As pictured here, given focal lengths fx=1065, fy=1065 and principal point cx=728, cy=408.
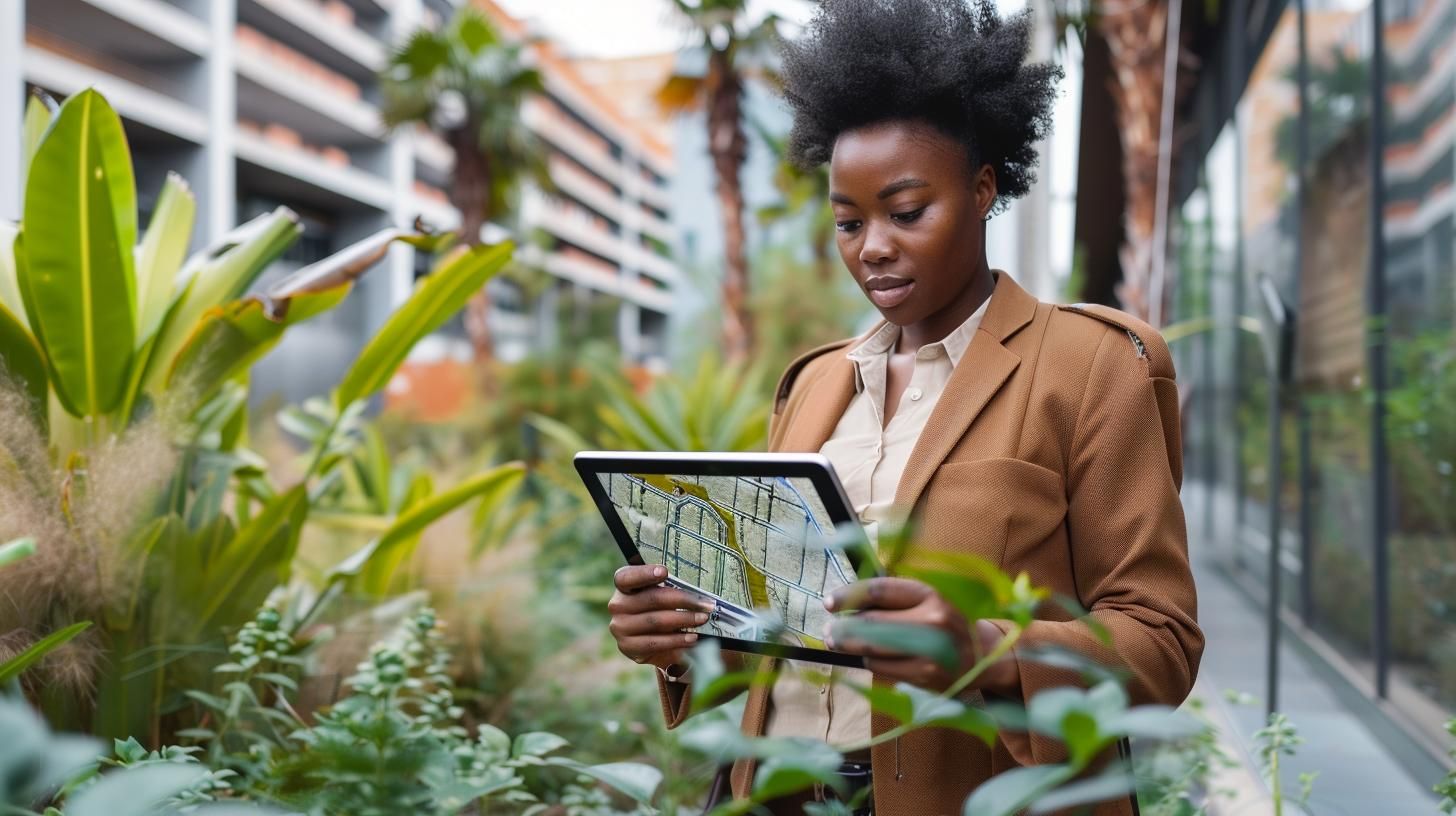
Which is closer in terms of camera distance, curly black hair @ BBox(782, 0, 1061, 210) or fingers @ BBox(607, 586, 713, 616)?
fingers @ BBox(607, 586, 713, 616)

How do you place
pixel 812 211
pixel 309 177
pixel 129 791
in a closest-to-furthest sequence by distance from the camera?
1. pixel 129 791
2. pixel 812 211
3. pixel 309 177

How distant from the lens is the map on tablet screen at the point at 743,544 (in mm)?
1043

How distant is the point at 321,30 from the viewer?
2828 centimetres

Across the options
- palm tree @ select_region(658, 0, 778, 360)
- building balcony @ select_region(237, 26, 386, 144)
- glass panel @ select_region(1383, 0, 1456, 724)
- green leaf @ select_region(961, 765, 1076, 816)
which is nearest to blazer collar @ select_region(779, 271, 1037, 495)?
green leaf @ select_region(961, 765, 1076, 816)

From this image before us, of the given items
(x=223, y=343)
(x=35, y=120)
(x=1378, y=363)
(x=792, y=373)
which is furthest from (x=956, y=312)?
(x=1378, y=363)

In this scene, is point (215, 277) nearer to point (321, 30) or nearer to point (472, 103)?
point (472, 103)

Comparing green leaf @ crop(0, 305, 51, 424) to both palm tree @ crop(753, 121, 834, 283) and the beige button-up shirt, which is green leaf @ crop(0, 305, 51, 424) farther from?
palm tree @ crop(753, 121, 834, 283)

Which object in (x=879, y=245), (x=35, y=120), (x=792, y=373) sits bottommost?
(x=792, y=373)

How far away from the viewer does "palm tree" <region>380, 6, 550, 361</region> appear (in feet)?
46.4

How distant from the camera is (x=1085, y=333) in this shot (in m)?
1.33

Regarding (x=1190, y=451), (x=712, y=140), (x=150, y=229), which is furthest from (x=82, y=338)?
(x=712, y=140)

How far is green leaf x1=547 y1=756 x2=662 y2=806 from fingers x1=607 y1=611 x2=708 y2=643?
385mm

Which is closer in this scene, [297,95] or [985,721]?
[985,721]

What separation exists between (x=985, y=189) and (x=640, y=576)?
70cm
